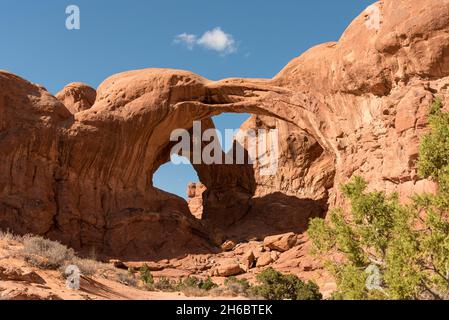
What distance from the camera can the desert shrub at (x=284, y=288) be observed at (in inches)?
647

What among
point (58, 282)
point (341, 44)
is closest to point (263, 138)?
point (341, 44)

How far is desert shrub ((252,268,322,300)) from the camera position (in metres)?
16.4

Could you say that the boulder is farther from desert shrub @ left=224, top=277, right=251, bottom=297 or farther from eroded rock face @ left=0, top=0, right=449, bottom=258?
desert shrub @ left=224, top=277, right=251, bottom=297

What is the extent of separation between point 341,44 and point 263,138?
1161 centimetres

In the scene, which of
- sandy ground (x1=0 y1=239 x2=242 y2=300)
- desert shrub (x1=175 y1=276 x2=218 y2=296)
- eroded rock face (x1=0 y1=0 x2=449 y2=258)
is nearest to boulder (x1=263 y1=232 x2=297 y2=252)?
eroded rock face (x1=0 y1=0 x2=449 y2=258)

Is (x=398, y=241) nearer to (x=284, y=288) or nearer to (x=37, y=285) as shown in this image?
(x=37, y=285)

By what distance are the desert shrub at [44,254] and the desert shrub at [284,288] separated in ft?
21.3

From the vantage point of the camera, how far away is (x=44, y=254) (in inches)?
523

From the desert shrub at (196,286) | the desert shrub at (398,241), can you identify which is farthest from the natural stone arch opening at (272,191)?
the desert shrub at (398,241)

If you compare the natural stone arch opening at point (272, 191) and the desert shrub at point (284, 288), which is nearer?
the desert shrub at point (284, 288)

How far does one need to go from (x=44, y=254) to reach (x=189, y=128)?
1519cm

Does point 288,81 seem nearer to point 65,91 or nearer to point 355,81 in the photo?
point 355,81

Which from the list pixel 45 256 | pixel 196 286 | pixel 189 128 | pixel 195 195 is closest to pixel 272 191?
pixel 189 128

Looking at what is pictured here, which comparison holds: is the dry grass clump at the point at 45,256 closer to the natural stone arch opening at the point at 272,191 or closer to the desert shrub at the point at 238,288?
the desert shrub at the point at 238,288
